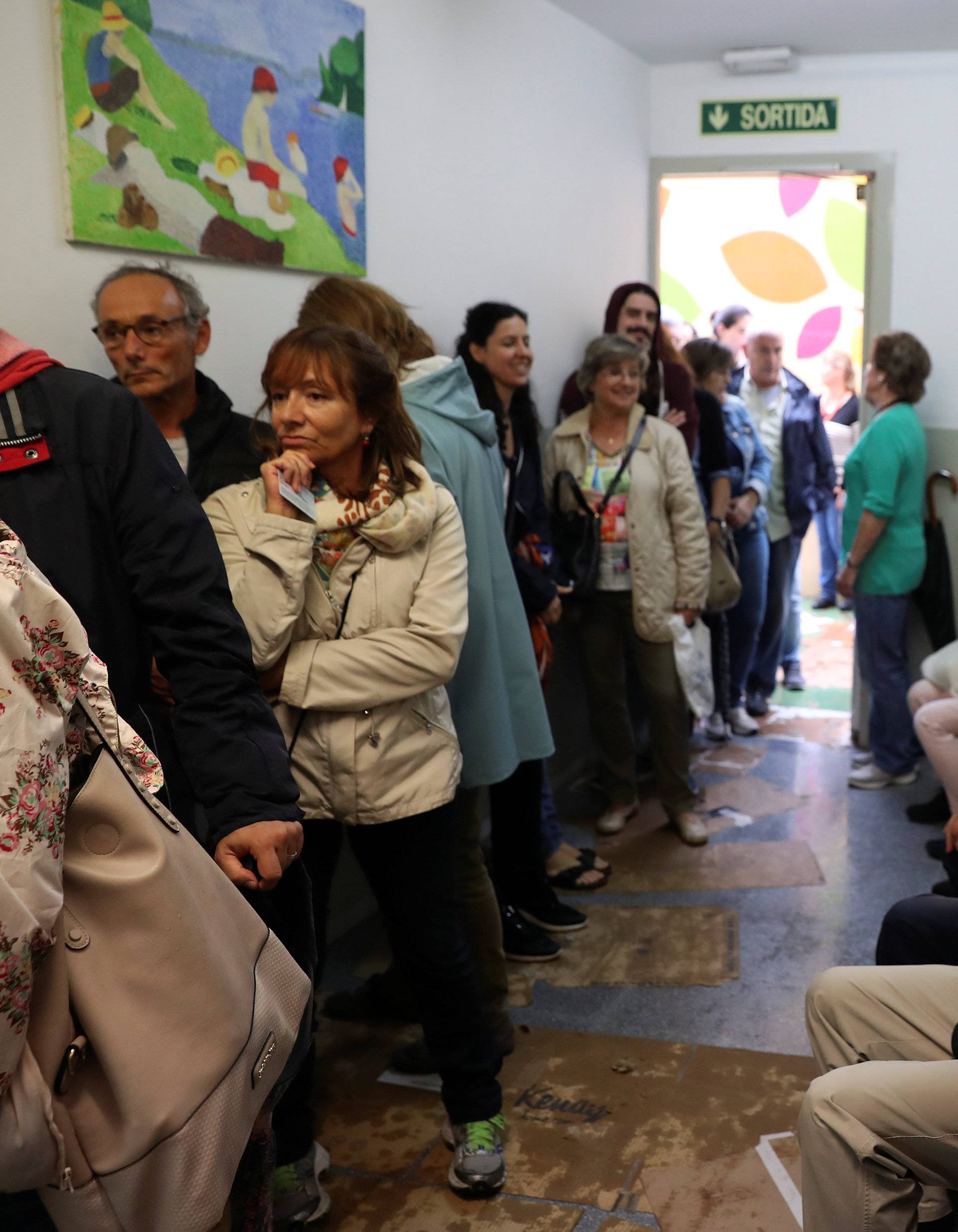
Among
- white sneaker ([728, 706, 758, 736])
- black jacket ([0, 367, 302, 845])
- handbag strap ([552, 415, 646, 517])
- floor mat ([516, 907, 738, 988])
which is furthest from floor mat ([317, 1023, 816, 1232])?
white sneaker ([728, 706, 758, 736])

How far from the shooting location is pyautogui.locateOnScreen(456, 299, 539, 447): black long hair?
3.41m

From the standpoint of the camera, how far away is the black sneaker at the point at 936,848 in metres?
3.82

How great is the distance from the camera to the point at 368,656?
77.2 inches

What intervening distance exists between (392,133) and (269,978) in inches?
107

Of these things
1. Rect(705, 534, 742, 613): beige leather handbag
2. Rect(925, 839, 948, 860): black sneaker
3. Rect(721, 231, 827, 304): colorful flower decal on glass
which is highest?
Rect(721, 231, 827, 304): colorful flower decal on glass

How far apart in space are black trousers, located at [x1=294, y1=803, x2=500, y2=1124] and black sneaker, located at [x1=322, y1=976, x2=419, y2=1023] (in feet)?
2.07

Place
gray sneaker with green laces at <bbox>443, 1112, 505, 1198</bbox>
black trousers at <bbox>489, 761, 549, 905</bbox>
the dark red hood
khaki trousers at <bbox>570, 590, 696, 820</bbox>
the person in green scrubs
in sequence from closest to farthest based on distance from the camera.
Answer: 1. gray sneaker with green laces at <bbox>443, 1112, 505, 1198</bbox>
2. black trousers at <bbox>489, 761, 549, 905</bbox>
3. khaki trousers at <bbox>570, 590, 696, 820</bbox>
4. the dark red hood
5. the person in green scrubs

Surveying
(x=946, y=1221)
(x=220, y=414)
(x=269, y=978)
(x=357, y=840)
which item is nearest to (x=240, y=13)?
(x=220, y=414)

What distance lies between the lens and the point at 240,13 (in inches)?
106

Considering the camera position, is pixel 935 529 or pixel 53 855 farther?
pixel 935 529

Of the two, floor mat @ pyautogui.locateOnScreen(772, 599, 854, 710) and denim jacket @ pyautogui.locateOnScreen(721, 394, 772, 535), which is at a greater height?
denim jacket @ pyautogui.locateOnScreen(721, 394, 772, 535)

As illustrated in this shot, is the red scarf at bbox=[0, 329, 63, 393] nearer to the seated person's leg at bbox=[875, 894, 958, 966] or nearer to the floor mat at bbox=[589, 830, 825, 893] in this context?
the seated person's leg at bbox=[875, 894, 958, 966]

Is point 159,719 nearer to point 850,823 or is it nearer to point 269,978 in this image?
point 269,978

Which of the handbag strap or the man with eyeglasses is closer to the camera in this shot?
the man with eyeglasses
